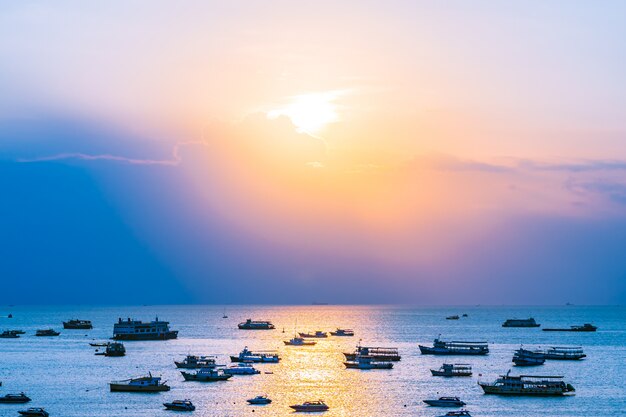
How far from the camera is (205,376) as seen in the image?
11294 centimetres

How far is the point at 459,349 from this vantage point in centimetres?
15825

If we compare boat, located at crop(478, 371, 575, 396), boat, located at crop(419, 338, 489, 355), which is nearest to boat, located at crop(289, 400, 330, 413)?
boat, located at crop(478, 371, 575, 396)

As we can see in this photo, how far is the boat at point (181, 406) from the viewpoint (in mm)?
87812

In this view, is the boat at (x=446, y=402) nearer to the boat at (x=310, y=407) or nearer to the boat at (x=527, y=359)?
the boat at (x=310, y=407)

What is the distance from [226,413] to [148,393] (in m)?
17.1

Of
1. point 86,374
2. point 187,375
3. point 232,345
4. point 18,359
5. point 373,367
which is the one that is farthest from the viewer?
point 232,345

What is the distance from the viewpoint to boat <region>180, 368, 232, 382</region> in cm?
11269

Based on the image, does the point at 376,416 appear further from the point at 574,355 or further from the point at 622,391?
the point at 574,355

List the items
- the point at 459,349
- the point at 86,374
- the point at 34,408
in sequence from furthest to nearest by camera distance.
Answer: the point at 459,349 < the point at 86,374 < the point at 34,408

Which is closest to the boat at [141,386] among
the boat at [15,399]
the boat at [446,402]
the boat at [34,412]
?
the boat at [15,399]

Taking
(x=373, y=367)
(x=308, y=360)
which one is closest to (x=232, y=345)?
(x=308, y=360)

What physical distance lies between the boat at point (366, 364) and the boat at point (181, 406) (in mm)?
45502

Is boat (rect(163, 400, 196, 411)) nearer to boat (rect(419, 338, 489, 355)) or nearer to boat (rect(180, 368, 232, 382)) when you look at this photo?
boat (rect(180, 368, 232, 382))

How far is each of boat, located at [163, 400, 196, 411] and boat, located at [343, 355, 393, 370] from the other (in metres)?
45.5
